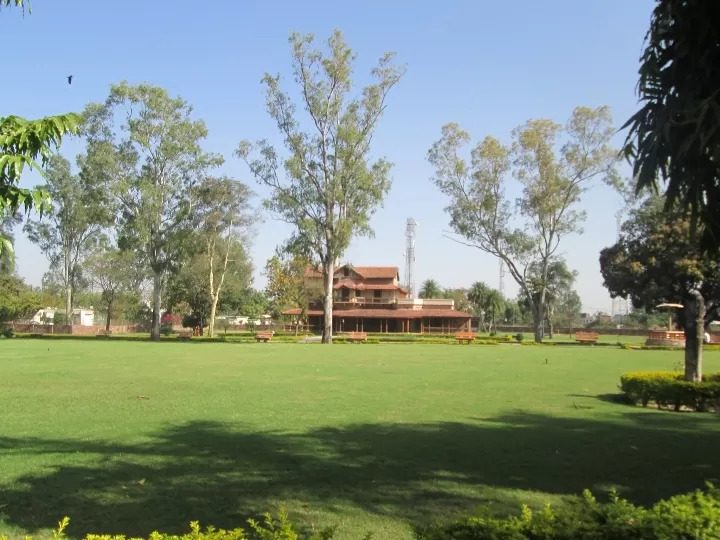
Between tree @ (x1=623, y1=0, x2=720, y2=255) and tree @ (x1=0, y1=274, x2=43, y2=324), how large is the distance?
Answer: 64.0 m

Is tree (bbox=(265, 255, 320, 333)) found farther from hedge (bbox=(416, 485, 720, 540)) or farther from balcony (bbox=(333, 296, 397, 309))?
hedge (bbox=(416, 485, 720, 540))

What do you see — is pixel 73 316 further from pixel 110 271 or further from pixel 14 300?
pixel 14 300

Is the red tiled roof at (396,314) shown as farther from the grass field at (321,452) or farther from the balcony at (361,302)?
the grass field at (321,452)

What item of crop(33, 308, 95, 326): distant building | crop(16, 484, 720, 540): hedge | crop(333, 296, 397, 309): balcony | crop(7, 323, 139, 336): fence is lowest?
crop(7, 323, 139, 336): fence

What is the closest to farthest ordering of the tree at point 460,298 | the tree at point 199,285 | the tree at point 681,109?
the tree at point 681,109
the tree at point 199,285
the tree at point 460,298

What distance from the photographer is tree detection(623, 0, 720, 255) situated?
17.7 ft

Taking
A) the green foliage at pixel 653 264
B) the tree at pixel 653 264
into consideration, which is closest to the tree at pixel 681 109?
the tree at pixel 653 264

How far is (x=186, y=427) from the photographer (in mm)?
10102

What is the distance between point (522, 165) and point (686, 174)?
164 feet

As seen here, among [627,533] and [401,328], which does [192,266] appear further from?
[627,533]

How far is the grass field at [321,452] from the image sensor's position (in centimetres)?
599

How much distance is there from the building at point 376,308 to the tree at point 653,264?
2708 centimetres

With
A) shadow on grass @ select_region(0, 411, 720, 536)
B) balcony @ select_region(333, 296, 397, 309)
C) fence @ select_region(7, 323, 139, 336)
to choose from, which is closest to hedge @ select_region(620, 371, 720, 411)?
shadow on grass @ select_region(0, 411, 720, 536)

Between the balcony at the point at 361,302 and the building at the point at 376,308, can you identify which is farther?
the balcony at the point at 361,302
